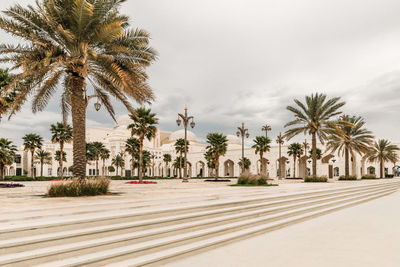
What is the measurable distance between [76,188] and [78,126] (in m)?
2.55

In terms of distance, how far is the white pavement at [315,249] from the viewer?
16.4 ft

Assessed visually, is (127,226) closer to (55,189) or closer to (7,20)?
(55,189)

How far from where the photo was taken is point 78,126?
1138cm

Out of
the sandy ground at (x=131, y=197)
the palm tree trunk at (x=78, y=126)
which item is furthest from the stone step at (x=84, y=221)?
the palm tree trunk at (x=78, y=126)

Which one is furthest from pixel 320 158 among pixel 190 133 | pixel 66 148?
pixel 66 148

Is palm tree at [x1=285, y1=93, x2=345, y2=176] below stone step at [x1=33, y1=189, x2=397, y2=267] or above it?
above

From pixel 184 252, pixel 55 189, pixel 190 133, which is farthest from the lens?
pixel 190 133

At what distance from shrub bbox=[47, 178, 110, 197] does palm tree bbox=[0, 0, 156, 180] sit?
0.85 metres

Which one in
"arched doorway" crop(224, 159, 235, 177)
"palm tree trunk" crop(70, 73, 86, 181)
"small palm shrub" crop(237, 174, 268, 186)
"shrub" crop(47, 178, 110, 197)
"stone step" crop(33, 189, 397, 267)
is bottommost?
"arched doorway" crop(224, 159, 235, 177)

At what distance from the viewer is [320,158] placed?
64.2 metres

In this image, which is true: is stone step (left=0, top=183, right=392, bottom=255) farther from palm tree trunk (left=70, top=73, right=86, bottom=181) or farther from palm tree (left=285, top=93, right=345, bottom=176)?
palm tree (left=285, top=93, right=345, bottom=176)

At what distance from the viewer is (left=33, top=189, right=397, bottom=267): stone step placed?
4.16 m

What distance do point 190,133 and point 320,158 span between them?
53.6 metres

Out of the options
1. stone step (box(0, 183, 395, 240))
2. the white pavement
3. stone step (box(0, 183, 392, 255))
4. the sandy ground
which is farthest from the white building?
stone step (box(0, 183, 395, 240))
